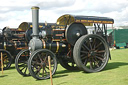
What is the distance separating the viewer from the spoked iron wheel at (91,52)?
788 centimetres

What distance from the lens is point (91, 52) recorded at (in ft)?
27.2

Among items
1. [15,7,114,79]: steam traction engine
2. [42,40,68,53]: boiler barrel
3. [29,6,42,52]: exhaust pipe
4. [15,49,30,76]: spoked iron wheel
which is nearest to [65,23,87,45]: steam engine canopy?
[15,7,114,79]: steam traction engine

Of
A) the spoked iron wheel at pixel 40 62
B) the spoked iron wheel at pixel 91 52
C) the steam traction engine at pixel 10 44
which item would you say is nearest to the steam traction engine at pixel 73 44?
the spoked iron wheel at pixel 91 52

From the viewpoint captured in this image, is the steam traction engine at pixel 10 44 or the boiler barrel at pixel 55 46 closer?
the boiler barrel at pixel 55 46

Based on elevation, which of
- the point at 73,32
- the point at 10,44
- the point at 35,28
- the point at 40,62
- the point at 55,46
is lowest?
the point at 40,62

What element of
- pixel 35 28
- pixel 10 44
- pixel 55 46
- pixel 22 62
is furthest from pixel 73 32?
pixel 10 44

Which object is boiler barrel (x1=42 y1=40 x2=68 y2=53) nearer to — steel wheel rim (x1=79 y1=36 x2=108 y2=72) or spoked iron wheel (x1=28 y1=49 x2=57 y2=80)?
spoked iron wheel (x1=28 y1=49 x2=57 y2=80)

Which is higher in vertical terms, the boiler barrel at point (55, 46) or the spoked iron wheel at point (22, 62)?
the boiler barrel at point (55, 46)

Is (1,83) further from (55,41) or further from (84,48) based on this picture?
(84,48)

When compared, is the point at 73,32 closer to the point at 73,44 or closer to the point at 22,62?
the point at 73,44

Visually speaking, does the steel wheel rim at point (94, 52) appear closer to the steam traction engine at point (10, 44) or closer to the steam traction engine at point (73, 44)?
the steam traction engine at point (73, 44)

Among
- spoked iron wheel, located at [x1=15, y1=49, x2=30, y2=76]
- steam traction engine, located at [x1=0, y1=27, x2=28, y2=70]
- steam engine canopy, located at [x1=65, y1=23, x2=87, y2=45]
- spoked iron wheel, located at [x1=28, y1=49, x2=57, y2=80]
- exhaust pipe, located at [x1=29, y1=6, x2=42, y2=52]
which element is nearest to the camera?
spoked iron wheel, located at [x1=28, y1=49, x2=57, y2=80]

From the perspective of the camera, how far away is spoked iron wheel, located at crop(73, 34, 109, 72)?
788 centimetres

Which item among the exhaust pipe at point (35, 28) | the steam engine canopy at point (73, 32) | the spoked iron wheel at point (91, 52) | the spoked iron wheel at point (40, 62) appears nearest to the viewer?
the spoked iron wheel at point (40, 62)
